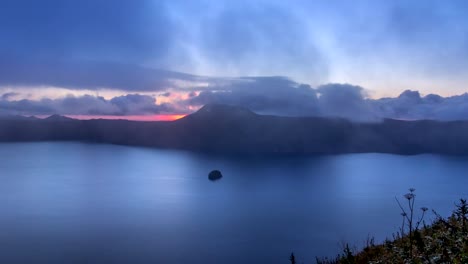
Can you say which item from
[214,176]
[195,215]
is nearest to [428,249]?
[195,215]

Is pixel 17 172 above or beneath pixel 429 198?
above

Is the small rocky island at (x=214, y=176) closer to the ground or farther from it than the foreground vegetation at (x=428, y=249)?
closer to the ground

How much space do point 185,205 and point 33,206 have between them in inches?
1454

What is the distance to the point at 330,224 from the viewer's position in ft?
268

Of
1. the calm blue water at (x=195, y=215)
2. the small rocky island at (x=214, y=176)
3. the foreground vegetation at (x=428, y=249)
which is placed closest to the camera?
the foreground vegetation at (x=428, y=249)

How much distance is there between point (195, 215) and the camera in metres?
90.6

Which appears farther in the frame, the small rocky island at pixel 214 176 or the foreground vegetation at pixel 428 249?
the small rocky island at pixel 214 176

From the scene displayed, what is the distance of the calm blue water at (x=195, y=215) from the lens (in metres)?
58.2

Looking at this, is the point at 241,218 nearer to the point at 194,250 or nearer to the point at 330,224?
the point at 330,224

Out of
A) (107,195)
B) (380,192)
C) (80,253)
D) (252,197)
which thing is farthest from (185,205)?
(380,192)

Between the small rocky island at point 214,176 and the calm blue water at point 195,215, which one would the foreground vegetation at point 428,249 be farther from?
the small rocky island at point 214,176

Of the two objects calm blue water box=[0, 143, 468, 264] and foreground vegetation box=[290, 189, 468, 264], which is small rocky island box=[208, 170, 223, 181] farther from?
foreground vegetation box=[290, 189, 468, 264]

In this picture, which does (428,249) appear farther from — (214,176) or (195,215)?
(214,176)

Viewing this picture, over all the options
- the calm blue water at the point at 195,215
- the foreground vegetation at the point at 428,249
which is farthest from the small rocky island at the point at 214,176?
the foreground vegetation at the point at 428,249
